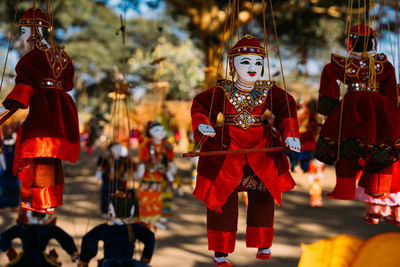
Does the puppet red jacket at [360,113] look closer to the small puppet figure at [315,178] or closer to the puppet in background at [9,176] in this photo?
the small puppet figure at [315,178]

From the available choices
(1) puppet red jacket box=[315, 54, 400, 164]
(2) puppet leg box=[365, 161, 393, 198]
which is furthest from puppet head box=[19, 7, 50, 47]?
(2) puppet leg box=[365, 161, 393, 198]

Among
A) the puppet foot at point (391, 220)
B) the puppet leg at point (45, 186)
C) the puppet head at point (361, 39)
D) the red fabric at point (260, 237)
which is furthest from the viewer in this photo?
the puppet foot at point (391, 220)

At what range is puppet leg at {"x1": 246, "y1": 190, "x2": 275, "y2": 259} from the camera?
2.58 metres

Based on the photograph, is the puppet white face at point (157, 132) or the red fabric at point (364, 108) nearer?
the red fabric at point (364, 108)

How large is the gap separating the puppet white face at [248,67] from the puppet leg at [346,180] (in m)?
0.91

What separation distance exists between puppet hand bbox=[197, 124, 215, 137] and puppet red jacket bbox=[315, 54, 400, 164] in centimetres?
90

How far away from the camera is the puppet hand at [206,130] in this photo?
2452mm

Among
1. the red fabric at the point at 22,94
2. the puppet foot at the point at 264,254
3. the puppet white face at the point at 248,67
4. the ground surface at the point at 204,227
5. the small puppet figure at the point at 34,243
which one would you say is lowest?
the ground surface at the point at 204,227

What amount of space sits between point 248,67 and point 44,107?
137 centimetres

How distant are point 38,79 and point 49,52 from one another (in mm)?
215

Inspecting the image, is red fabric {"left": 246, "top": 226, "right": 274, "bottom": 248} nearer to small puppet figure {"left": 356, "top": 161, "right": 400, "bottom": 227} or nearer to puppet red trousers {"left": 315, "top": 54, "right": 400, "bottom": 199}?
puppet red trousers {"left": 315, "top": 54, "right": 400, "bottom": 199}

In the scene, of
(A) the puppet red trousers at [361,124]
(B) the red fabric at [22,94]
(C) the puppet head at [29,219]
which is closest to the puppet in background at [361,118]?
(A) the puppet red trousers at [361,124]

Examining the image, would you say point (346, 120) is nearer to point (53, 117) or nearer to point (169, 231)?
point (53, 117)

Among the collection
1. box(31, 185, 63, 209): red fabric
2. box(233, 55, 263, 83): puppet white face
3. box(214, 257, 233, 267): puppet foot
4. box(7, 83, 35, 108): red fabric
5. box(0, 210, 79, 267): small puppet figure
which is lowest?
box(0, 210, 79, 267): small puppet figure
